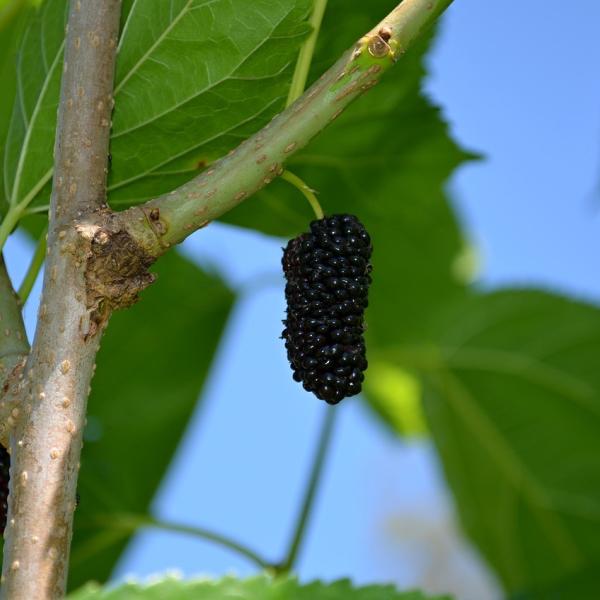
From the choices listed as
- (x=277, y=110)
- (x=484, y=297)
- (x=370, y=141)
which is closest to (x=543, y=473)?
(x=484, y=297)

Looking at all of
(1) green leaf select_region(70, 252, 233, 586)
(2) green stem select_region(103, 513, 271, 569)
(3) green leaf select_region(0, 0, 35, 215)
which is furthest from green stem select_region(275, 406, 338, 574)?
(3) green leaf select_region(0, 0, 35, 215)

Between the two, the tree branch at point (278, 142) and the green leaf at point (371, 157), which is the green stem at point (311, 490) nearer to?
the green leaf at point (371, 157)

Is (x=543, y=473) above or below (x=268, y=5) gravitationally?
below

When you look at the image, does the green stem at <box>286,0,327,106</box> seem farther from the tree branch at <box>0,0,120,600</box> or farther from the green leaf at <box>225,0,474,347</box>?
the tree branch at <box>0,0,120,600</box>

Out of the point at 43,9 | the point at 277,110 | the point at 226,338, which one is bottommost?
the point at 226,338

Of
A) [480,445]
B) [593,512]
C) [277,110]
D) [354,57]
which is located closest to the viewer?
[354,57]

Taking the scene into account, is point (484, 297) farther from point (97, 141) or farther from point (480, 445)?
point (97, 141)

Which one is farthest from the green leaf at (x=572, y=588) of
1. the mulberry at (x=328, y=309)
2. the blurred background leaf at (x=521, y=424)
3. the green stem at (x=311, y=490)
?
the mulberry at (x=328, y=309)
